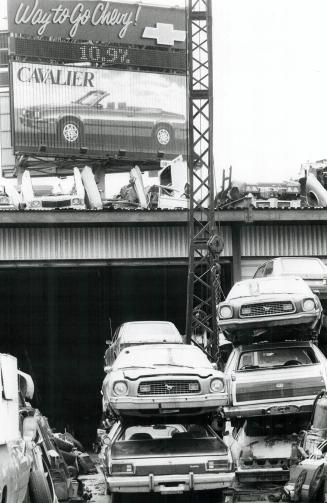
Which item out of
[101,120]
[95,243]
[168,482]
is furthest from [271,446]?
[101,120]

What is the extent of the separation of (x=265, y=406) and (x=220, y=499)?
2.15 metres

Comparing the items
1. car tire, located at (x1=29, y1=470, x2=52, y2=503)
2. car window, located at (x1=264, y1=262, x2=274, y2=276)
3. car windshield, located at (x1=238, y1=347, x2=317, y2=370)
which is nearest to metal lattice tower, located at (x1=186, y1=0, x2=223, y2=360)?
car window, located at (x1=264, y1=262, x2=274, y2=276)

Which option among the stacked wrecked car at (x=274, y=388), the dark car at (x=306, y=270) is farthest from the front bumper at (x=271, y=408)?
the dark car at (x=306, y=270)

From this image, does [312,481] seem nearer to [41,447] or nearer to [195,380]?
[195,380]

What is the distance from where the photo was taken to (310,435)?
13594 millimetres

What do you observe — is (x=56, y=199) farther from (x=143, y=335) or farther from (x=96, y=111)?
(x=96, y=111)

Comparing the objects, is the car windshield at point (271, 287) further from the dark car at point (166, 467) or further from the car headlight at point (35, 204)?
the car headlight at point (35, 204)

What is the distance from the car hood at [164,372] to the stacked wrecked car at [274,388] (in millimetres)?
1262

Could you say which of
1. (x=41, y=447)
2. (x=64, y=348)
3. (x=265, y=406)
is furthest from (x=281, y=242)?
(x=41, y=447)

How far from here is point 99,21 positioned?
128ft

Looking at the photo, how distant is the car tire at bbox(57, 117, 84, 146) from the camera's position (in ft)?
123

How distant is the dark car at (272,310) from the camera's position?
17.0 m

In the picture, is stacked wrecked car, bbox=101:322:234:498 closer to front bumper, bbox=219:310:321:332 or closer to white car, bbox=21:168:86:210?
front bumper, bbox=219:310:321:332

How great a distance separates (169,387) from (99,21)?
89.1ft
